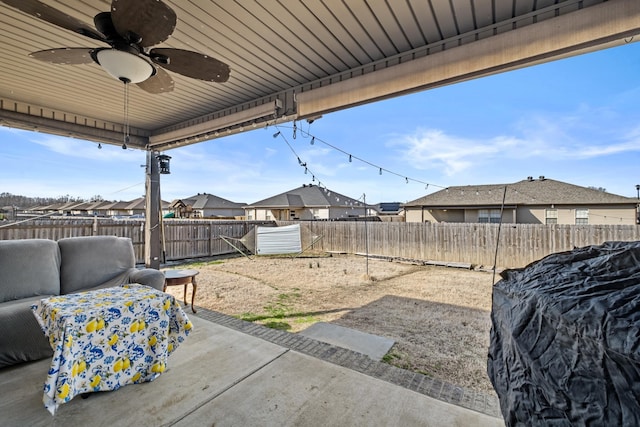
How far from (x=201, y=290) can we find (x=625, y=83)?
7.75 metres

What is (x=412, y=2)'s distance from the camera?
1896 millimetres

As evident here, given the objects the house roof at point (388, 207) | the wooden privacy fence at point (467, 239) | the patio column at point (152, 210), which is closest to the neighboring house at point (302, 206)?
the house roof at point (388, 207)

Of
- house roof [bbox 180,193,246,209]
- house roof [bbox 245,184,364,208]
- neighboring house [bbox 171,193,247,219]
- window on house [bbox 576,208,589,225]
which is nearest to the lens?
window on house [bbox 576,208,589,225]

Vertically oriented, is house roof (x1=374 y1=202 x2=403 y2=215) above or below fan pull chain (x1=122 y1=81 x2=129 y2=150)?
below

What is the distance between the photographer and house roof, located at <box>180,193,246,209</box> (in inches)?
858

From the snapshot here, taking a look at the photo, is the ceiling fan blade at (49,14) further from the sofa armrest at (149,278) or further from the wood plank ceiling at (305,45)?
the sofa armrest at (149,278)

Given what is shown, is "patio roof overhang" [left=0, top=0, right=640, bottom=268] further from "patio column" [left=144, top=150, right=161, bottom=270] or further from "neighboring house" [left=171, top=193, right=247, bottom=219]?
"neighboring house" [left=171, top=193, right=247, bottom=219]

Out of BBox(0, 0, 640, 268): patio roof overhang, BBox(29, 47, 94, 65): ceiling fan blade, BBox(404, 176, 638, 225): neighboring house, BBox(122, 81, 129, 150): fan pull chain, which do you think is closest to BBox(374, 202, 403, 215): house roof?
BBox(404, 176, 638, 225): neighboring house

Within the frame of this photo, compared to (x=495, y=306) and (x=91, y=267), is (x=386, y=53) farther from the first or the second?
(x=91, y=267)

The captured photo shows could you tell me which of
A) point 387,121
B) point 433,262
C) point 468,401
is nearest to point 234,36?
point 468,401

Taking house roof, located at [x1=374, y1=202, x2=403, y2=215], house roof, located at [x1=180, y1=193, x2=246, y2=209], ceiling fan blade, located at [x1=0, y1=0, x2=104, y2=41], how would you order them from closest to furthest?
1. ceiling fan blade, located at [x1=0, y1=0, x2=104, y2=41]
2. house roof, located at [x1=180, y1=193, x2=246, y2=209]
3. house roof, located at [x1=374, y1=202, x2=403, y2=215]

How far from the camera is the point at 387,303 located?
4012 mm

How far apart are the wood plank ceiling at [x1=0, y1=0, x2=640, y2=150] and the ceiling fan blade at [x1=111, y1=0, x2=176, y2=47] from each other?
1.08 feet

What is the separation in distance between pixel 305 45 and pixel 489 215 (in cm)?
1171
